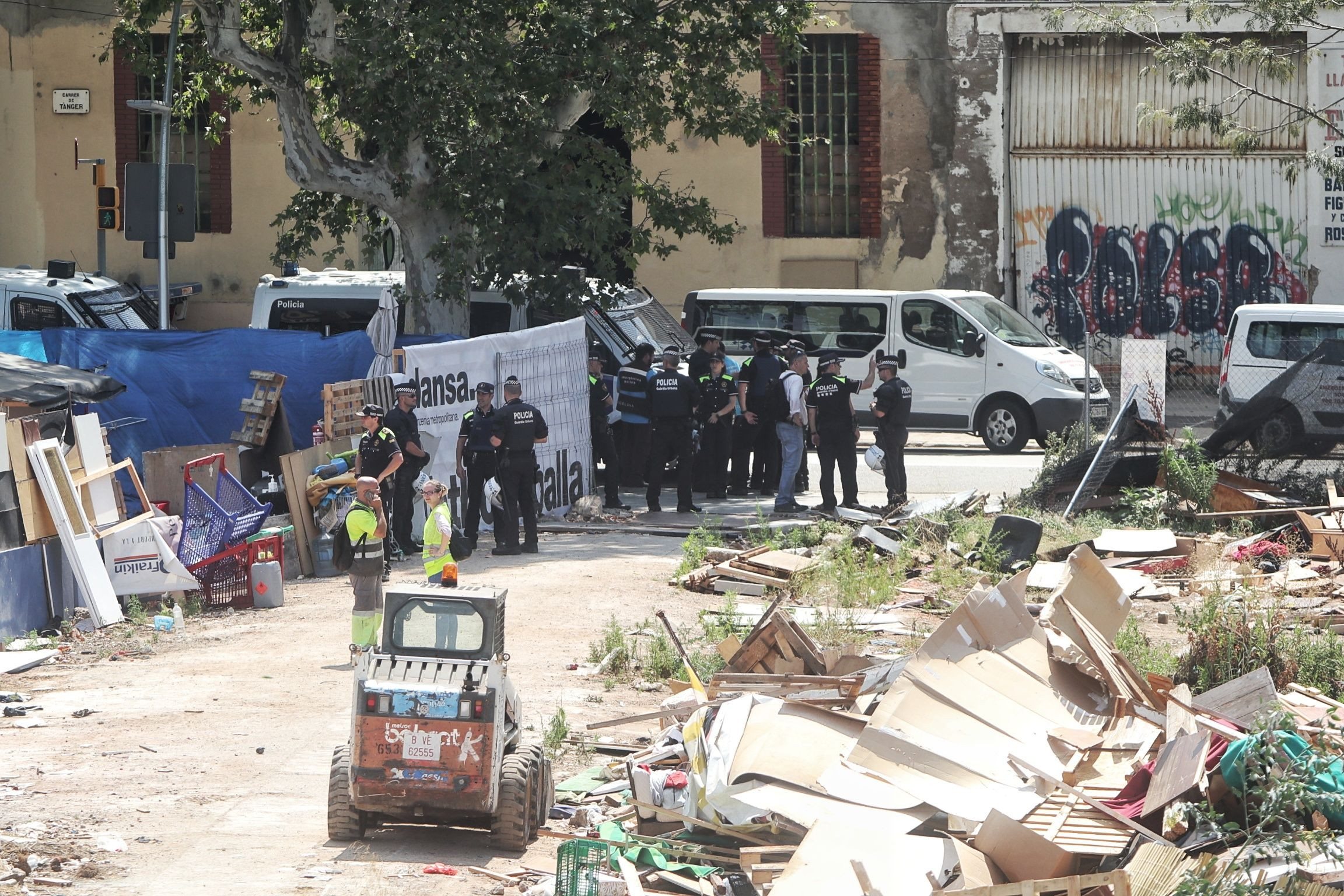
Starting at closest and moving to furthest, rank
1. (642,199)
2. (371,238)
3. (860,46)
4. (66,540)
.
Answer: (66,540)
(642,199)
(371,238)
(860,46)

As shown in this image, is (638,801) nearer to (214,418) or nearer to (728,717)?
(728,717)

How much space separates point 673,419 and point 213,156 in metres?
15.5

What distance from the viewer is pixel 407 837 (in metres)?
7.68

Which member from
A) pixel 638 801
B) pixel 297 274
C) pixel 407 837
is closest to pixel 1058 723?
pixel 638 801

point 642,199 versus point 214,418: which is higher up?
point 642,199

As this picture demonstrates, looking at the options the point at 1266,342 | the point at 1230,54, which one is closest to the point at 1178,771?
the point at 1230,54

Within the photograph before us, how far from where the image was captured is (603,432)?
17.3 m

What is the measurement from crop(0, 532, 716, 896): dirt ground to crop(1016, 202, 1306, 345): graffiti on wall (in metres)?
15.4

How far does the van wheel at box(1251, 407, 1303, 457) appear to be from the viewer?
50.8ft

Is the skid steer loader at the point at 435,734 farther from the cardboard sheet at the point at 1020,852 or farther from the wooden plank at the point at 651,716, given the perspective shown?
the cardboard sheet at the point at 1020,852

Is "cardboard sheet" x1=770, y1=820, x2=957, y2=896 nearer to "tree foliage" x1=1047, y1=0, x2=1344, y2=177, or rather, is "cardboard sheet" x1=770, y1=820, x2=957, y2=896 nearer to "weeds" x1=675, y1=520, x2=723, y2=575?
"weeds" x1=675, y1=520, x2=723, y2=575

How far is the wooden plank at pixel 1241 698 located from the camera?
785 cm

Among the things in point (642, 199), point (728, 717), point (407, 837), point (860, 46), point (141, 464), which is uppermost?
point (860, 46)

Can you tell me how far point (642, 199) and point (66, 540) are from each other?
29.4 ft
